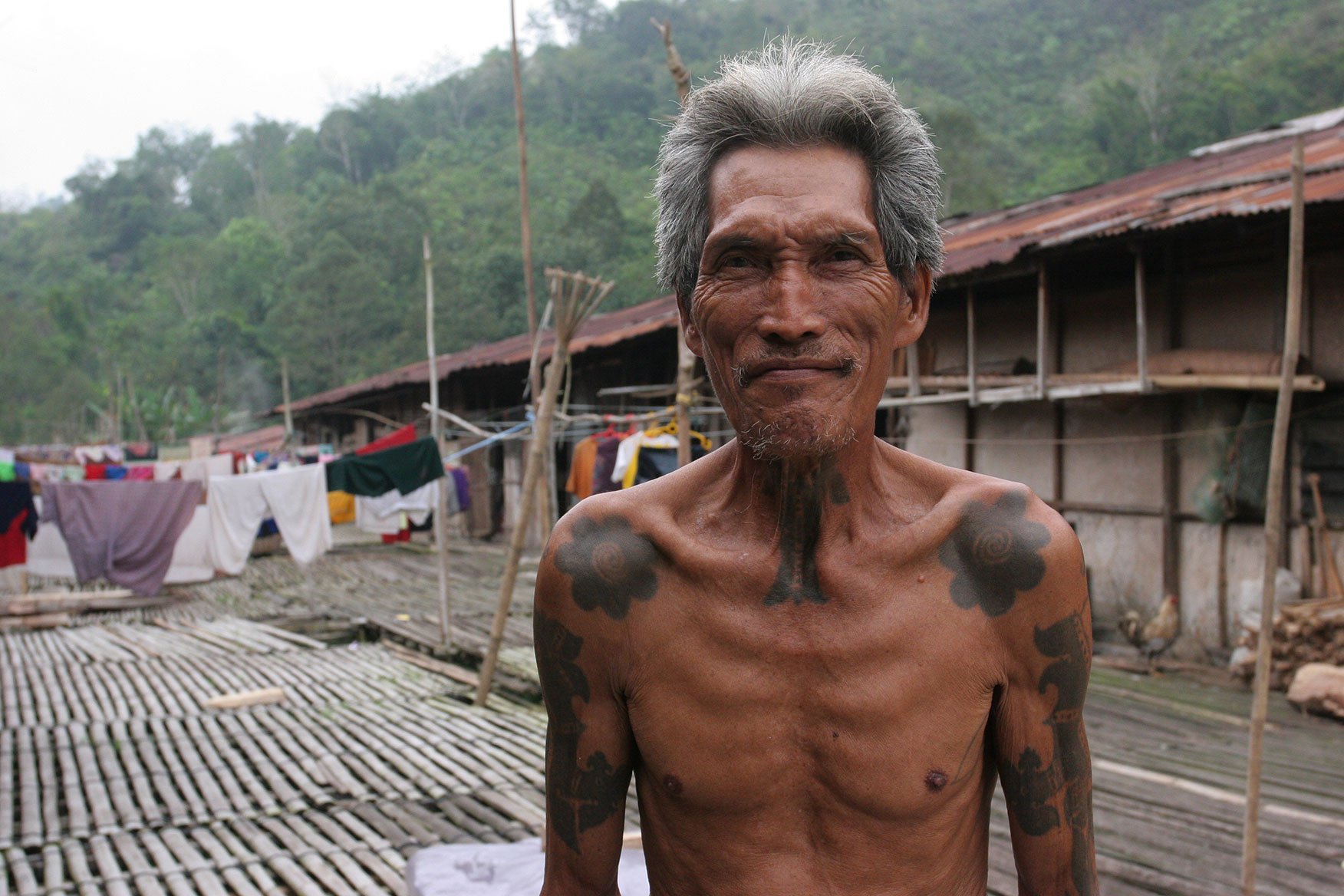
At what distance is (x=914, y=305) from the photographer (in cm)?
170

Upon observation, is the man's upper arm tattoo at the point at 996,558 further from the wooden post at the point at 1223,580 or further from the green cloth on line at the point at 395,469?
the green cloth on line at the point at 395,469

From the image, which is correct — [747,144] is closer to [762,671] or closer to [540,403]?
[762,671]

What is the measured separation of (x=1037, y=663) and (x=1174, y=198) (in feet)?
28.4

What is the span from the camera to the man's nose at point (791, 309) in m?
1.49

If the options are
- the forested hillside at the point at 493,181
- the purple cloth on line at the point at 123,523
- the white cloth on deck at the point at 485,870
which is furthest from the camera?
the forested hillside at the point at 493,181

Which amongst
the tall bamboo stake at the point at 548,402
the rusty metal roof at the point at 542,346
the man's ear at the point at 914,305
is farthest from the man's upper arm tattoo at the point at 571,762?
the rusty metal roof at the point at 542,346

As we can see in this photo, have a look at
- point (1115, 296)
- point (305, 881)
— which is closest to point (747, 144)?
point (305, 881)

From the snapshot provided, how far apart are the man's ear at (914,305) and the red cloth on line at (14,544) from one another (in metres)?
12.5

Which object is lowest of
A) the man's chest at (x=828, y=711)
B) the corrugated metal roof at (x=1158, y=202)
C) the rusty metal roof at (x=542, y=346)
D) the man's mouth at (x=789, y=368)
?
the man's chest at (x=828, y=711)

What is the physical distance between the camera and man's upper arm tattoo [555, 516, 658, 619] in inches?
65.6

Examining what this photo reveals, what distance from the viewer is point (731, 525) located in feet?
5.57

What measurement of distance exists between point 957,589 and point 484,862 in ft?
10.8

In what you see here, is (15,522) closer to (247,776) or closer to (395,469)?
(395,469)

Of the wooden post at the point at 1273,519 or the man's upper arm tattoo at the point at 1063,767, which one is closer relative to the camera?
the man's upper arm tattoo at the point at 1063,767
